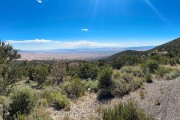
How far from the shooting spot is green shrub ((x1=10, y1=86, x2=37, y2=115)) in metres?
12.3

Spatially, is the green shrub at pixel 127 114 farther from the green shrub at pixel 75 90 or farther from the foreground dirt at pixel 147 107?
the green shrub at pixel 75 90

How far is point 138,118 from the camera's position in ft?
28.7

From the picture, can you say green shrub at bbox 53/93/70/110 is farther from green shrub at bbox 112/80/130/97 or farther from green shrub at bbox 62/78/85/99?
green shrub at bbox 112/80/130/97

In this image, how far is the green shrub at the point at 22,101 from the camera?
12.3 metres

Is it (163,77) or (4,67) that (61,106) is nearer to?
(4,67)

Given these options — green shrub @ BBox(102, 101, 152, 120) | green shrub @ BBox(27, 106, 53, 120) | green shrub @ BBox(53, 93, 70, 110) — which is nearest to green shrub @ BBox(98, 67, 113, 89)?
green shrub @ BBox(53, 93, 70, 110)

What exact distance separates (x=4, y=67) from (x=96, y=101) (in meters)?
5.75

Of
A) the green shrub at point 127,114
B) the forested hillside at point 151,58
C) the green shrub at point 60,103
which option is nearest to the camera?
the green shrub at point 127,114

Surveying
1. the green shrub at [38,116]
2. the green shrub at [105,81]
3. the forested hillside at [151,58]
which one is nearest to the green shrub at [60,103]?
the green shrub at [38,116]

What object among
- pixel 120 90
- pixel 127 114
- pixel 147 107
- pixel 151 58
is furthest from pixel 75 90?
pixel 151 58

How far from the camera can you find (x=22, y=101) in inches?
493

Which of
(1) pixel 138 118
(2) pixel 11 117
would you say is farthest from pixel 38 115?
(1) pixel 138 118

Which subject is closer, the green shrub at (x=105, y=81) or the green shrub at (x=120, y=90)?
the green shrub at (x=120, y=90)

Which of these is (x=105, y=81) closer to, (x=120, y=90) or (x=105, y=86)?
(x=105, y=86)
